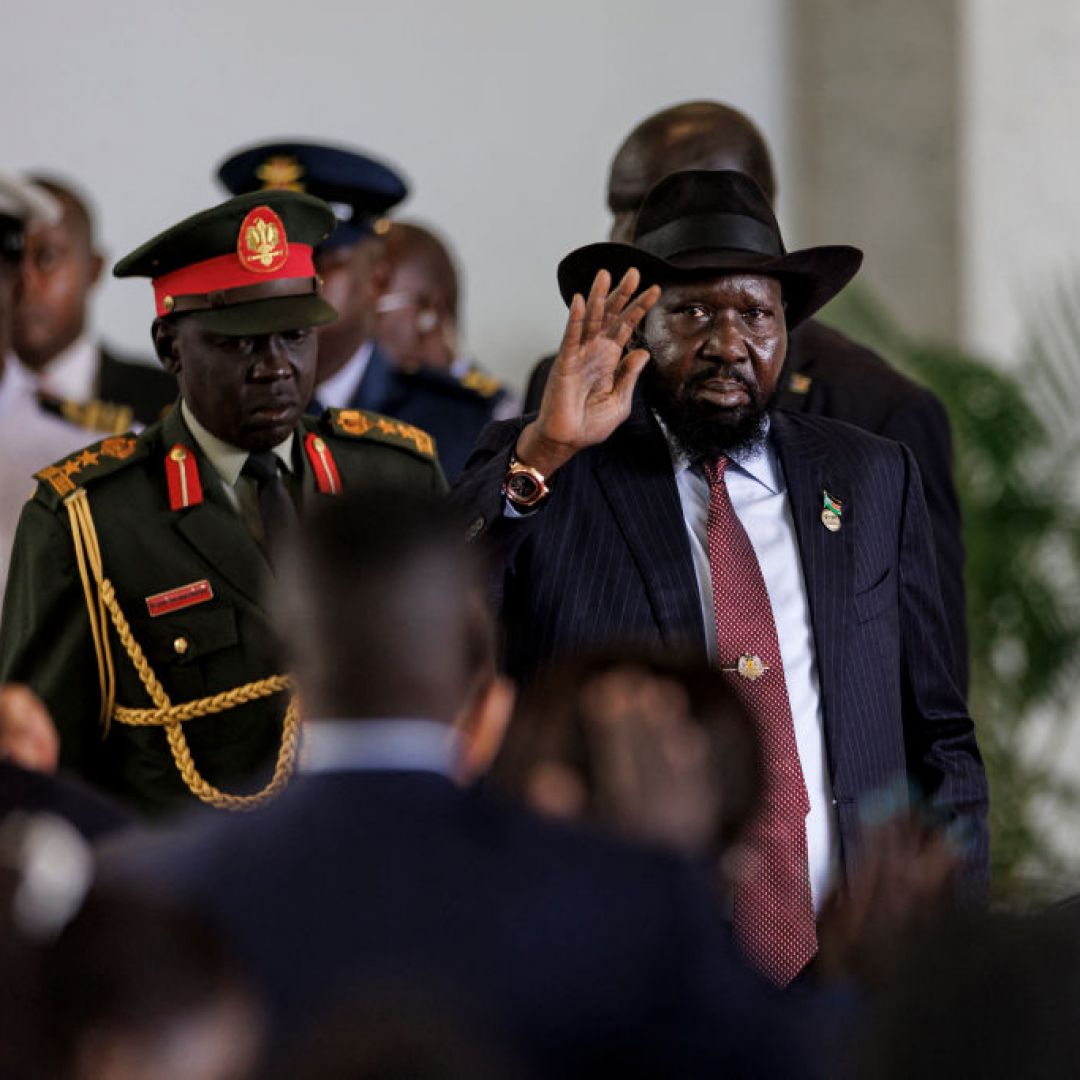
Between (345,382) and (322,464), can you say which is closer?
(322,464)

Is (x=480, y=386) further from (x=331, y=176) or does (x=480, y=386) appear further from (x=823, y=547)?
(x=823, y=547)

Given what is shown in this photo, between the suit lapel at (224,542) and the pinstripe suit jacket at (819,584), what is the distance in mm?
340

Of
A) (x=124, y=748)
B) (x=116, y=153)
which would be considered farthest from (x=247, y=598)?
(x=116, y=153)

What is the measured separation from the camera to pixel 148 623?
296 centimetres

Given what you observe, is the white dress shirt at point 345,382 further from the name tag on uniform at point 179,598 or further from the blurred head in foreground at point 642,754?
the blurred head in foreground at point 642,754

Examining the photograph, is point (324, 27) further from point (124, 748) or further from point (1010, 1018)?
point (1010, 1018)

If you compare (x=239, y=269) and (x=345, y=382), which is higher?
(x=239, y=269)

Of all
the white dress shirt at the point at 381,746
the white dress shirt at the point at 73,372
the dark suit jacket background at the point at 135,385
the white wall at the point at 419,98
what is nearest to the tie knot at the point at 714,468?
the white dress shirt at the point at 381,746

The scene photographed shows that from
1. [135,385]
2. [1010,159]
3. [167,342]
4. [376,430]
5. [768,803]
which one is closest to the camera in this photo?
[768,803]

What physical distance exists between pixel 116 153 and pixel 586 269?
3.37 metres

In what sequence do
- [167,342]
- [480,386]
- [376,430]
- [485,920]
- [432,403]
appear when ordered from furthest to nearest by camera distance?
[480,386] → [432,403] → [376,430] → [167,342] → [485,920]

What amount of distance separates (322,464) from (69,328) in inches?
88.1

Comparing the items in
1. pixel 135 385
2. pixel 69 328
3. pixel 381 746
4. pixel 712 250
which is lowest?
pixel 135 385

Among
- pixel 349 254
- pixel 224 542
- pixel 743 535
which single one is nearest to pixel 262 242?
pixel 224 542
